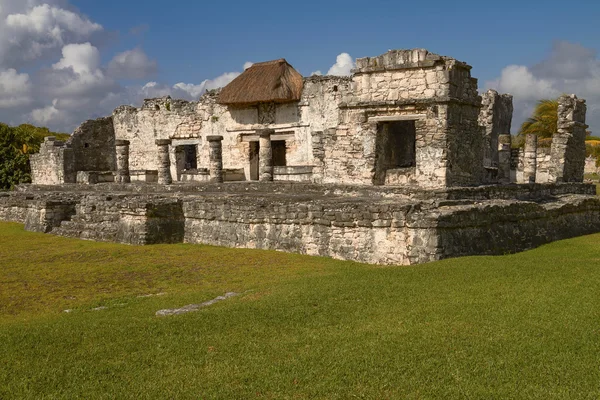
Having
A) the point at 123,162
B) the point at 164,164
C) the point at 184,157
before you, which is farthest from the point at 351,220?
the point at 184,157

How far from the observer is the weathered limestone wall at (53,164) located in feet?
77.3

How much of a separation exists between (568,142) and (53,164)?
19.3 m

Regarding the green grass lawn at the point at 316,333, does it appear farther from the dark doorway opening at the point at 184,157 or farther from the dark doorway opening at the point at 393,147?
the dark doorway opening at the point at 184,157

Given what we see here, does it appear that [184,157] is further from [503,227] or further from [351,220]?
[503,227]

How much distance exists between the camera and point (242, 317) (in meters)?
5.38

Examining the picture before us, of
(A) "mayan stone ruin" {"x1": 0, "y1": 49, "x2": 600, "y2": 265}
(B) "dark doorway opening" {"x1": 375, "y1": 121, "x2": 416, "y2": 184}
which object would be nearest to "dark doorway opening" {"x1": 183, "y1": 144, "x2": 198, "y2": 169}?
(A) "mayan stone ruin" {"x1": 0, "y1": 49, "x2": 600, "y2": 265}

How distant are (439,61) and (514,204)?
3.61 metres

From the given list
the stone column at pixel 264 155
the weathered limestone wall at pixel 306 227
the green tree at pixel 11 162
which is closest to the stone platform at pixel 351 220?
the weathered limestone wall at pixel 306 227

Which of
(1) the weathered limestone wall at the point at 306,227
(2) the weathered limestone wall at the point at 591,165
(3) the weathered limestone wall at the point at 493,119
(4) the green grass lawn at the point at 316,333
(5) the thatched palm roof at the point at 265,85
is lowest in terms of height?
(4) the green grass lawn at the point at 316,333

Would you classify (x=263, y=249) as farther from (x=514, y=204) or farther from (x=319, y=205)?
(x=514, y=204)

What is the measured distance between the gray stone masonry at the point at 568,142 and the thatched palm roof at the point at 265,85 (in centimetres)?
864

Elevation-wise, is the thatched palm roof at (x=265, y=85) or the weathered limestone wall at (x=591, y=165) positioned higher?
the thatched palm roof at (x=265, y=85)

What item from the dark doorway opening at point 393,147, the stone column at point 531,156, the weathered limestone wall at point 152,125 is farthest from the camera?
the weathered limestone wall at point 152,125

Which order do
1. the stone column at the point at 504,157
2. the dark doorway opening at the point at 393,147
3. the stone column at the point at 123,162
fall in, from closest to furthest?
Result: the dark doorway opening at the point at 393,147
the stone column at the point at 504,157
the stone column at the point at 123,162
